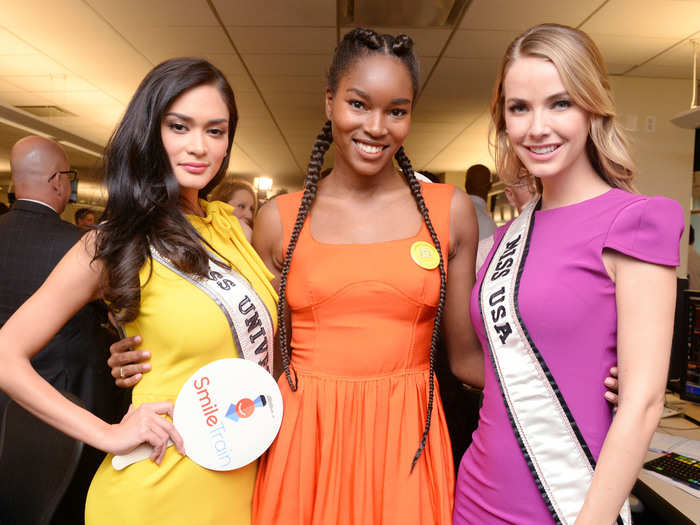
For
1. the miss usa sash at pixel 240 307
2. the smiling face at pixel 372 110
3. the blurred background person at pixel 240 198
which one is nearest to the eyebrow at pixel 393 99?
the smiling face at pixel 372 110

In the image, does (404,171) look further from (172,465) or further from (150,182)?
(172,465)

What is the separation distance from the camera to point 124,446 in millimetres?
999

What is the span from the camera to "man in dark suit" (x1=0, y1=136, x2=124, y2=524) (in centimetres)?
251

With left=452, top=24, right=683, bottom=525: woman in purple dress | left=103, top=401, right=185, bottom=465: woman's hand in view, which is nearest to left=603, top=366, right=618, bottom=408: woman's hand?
left=452, top=24, right=683, bottom=525: woman in purple dress

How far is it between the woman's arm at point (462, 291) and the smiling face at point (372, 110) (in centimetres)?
22

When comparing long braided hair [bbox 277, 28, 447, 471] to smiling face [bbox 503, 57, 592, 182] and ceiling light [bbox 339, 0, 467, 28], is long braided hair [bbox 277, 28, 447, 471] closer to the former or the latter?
smiling face [bbox 503, 57, 592, 182]

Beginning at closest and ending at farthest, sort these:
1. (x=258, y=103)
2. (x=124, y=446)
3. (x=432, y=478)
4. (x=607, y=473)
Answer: (x=607, y=473) → (x=124, y=446) → (x=432, y=478) → (x=258, y=103)

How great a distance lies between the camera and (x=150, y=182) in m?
1.16

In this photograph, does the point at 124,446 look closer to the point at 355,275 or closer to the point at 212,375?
the point at 212,375

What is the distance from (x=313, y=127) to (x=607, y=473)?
264 inches

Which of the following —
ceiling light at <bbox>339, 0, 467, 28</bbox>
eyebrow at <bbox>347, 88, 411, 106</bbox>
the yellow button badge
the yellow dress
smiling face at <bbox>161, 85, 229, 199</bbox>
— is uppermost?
ceiling light at <bbox>339, 0, 467, 28</bbox>

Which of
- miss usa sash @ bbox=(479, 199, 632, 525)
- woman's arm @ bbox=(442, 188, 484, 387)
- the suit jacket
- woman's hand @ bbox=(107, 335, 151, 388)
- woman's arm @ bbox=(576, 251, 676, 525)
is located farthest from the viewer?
the suit jacket

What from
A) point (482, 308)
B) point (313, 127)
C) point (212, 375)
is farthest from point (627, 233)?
point (313, 127)

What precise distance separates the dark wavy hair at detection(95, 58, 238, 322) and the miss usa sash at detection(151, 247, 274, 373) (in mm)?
23
